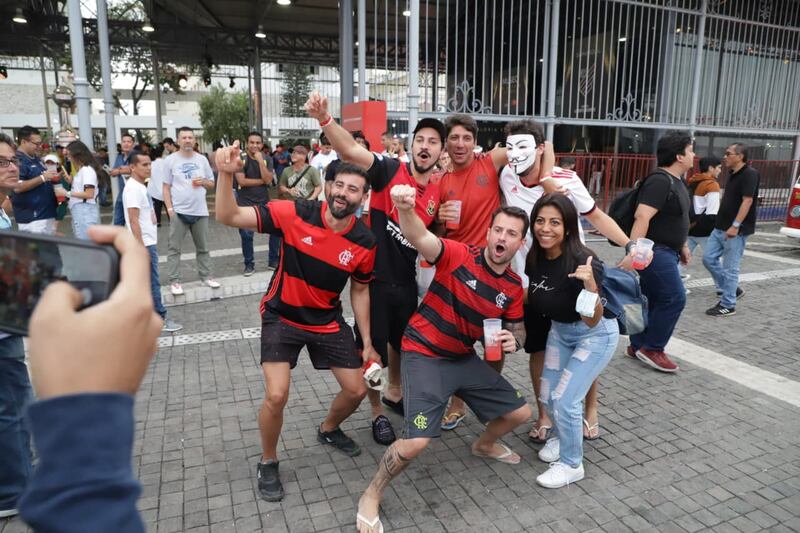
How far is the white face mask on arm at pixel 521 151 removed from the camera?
3668mm

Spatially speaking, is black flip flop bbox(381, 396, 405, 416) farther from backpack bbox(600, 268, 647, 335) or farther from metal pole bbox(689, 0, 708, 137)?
metal pole bbox(689, 0, 708, 137)

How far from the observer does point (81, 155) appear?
639 cm

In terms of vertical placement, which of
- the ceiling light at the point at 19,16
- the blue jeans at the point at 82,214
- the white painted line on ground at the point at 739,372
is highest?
the ceiling light at the point at 19,16

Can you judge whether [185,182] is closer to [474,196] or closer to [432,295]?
[474,196]

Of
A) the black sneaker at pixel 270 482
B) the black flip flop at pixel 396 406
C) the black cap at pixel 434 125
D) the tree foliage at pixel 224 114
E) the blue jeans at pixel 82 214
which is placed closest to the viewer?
the black sneaker at pixel 270 482

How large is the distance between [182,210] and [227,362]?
9.04ft

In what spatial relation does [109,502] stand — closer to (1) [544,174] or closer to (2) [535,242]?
(2) [535,242]

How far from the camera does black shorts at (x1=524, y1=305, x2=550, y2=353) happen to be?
3.80 meters

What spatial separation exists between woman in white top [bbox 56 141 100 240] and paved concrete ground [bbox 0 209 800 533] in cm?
217

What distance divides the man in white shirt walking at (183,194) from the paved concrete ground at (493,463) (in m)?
1.85

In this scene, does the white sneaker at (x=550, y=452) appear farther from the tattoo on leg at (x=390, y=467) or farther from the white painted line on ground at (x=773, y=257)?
the white painted line on ground at (x=773, y=257)

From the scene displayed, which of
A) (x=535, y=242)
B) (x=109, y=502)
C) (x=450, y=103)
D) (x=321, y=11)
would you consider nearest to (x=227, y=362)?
(x=535, y=242)

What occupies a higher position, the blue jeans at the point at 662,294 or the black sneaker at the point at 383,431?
the blue jeans at the point at 662,294

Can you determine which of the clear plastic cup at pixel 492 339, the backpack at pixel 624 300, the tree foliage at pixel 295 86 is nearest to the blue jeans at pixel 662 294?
the backpack at pixel 624 300
